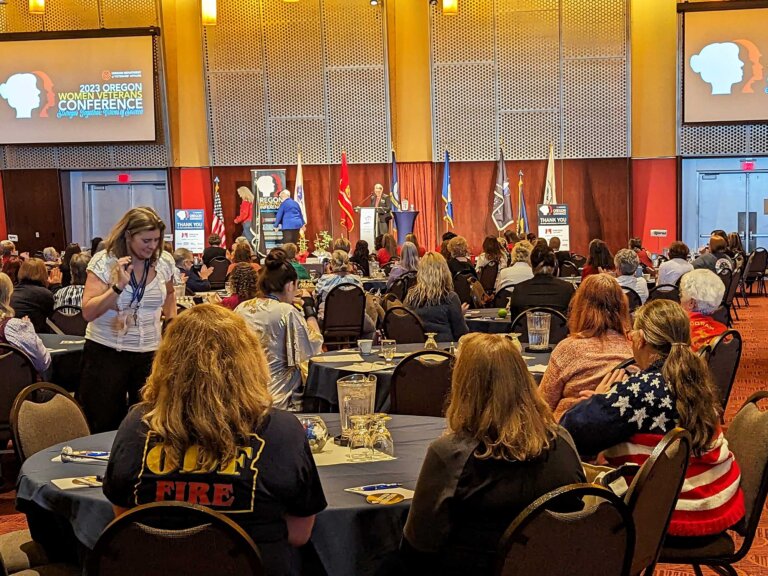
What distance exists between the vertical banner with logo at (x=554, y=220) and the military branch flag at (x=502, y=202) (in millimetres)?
582

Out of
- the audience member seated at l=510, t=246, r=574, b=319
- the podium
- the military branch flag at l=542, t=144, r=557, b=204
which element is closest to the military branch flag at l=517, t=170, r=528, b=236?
the military branch flag at l=542, t=144, r=557, b=204

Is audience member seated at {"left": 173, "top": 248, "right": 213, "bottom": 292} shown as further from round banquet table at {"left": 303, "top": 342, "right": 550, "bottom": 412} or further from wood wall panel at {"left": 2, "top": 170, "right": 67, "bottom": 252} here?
wood wall panel at {"left": 2, "top": 170, "right": 67, "bottom": 252}

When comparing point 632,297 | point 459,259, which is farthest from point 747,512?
point 459,259

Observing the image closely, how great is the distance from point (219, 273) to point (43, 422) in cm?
1012

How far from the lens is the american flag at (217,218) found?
1759cm

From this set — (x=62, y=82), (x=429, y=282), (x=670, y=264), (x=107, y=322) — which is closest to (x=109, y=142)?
(x=62, y=82)

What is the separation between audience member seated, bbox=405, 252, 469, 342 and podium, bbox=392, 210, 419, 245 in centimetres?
1013

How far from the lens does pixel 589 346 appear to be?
4.04m

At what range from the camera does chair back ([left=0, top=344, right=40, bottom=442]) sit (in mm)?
5203

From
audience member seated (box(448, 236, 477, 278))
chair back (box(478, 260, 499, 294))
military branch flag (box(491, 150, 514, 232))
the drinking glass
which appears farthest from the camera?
military branch flag (box(491, 150, 514, 232))

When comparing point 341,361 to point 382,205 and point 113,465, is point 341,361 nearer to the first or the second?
point 113,465

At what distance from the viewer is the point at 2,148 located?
18.4 metres

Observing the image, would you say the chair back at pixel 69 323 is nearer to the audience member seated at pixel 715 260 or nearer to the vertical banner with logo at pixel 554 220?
the audience member seated at pixel 715 260

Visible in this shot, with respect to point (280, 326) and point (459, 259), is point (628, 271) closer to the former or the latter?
point (459, 259)
